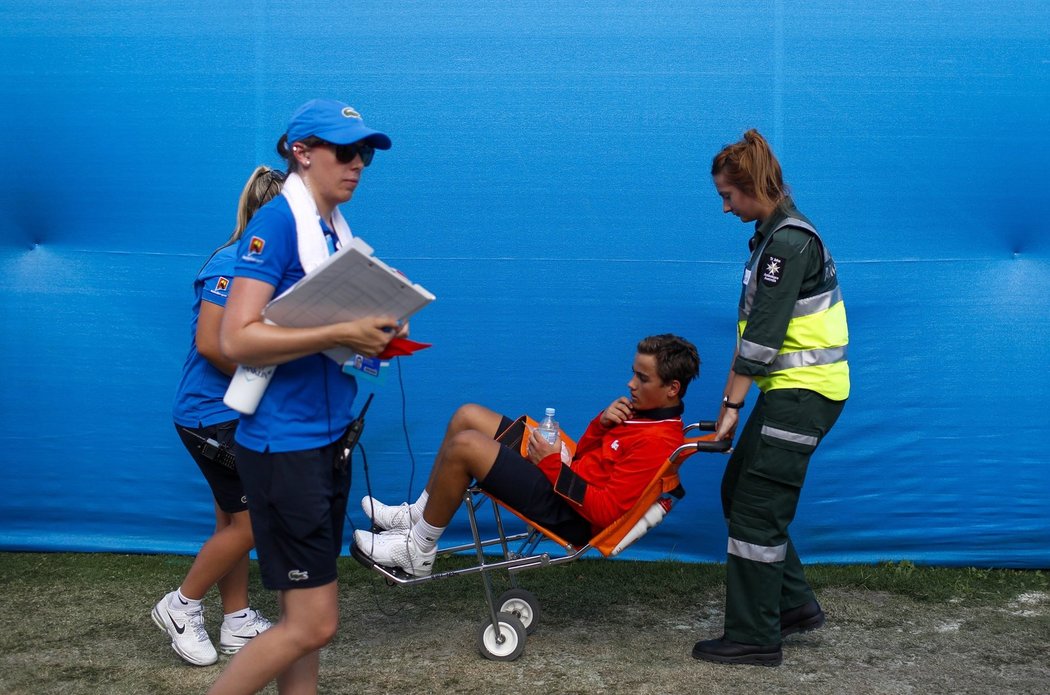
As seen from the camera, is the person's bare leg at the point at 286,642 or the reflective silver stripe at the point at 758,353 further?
the reflective silver stripe at the point at 758,353

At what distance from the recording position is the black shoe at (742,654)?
11.9 ft

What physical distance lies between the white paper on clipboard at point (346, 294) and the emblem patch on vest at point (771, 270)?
1.32 m

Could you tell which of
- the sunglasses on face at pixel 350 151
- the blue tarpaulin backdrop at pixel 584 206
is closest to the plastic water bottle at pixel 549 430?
the blue tarpaulin backdrop at pixel 584 206

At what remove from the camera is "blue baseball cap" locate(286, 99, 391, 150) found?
8.36ft

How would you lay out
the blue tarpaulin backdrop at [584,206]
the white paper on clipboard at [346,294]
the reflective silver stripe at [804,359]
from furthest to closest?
the blue tarpaulin backdrop at [584,206], the reflective silver stripe at [804,359], the white paper on clipboard at [346,294]

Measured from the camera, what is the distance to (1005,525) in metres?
4.50

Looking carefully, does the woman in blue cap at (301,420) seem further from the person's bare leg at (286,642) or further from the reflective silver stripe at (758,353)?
the reflective silver stripe at (758,353)

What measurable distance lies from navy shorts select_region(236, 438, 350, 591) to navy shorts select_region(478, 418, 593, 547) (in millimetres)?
929

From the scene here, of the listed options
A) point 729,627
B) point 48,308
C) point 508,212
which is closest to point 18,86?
point 48,308

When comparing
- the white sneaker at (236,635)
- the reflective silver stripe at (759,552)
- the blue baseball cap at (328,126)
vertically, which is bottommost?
the white sneaker at (236,635)

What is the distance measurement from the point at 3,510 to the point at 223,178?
1.69 meters

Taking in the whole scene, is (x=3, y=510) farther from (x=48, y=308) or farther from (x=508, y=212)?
(x=508, y=212)

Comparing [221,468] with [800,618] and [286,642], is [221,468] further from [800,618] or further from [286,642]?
[800,618]

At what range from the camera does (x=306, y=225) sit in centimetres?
253
